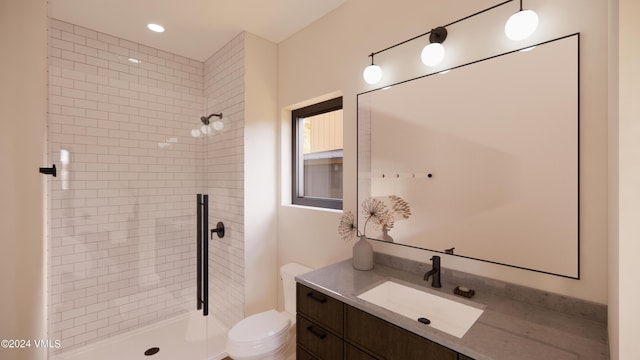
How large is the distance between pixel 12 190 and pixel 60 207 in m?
1.41

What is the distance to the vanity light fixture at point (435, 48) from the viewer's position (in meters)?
1.40

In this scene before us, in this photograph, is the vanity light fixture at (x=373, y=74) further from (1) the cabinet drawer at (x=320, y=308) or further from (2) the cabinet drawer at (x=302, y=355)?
(2) the cabinet drawer at (x=302, y=355)

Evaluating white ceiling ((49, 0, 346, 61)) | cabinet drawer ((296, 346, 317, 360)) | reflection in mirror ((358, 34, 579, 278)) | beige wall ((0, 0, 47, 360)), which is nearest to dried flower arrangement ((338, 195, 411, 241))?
reflection in mirror ((358, 34, 579, 278))

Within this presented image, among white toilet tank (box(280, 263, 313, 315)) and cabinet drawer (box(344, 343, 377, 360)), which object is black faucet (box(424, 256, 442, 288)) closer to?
cabinet drawer (box(344, 343, 377, 360))

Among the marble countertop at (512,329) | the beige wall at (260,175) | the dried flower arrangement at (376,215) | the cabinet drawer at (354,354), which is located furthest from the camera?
the beige wall at (260,175)

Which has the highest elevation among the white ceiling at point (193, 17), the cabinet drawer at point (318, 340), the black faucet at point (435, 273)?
the white ceiling at point (193, 17)

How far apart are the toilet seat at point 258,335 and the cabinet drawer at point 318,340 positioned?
0.29m

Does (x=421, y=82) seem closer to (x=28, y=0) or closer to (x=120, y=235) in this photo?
(x=28, y=0)

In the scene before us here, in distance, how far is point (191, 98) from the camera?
9.45 ft

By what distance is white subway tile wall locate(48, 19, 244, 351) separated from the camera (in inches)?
88.7

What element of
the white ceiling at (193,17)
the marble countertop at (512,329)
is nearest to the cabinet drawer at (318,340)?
the marble countertop at (512,329)

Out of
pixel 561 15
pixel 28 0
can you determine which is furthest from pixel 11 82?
pixel 561 15
